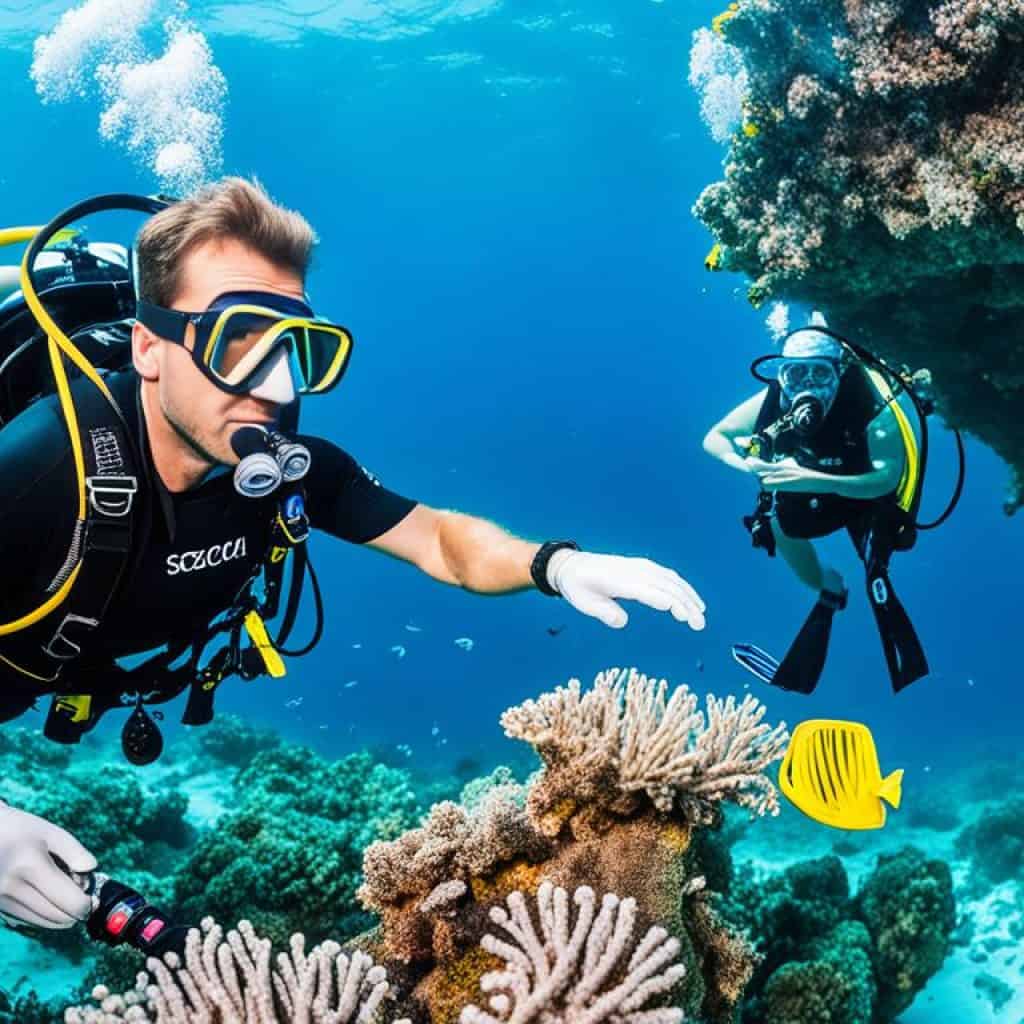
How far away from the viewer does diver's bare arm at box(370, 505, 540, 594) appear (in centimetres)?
329

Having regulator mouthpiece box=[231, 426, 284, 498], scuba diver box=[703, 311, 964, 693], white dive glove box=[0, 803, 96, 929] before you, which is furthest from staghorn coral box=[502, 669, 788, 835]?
scuba diver box=[703, 311, 964, 693]

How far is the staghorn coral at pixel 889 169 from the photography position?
5707mm

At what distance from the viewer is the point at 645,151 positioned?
1613 inches

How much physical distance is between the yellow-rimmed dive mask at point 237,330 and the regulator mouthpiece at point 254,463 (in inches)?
6.7

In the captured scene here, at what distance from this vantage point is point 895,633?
6.44m

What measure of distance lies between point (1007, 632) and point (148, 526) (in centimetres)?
12067

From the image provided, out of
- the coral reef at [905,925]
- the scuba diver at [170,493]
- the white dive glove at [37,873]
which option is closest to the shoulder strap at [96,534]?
the scuba diver at [170,493]

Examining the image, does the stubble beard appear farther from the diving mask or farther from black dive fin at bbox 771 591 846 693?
black dive fin at bbox 771 591 846 693

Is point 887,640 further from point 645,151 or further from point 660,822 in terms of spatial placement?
point 645,151

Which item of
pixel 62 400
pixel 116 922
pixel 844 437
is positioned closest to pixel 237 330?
pixel 62 400

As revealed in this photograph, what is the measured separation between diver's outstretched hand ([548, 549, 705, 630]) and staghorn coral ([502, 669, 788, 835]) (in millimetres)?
399

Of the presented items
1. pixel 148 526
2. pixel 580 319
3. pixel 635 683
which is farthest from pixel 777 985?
pixel 580 319

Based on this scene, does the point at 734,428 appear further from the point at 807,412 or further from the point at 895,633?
the point at 895,633

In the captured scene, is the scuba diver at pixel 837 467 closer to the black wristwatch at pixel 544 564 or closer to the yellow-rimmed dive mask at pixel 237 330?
the black wristwatch at pixel 544 564
